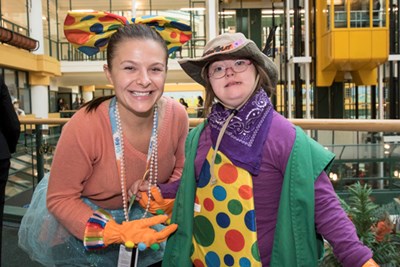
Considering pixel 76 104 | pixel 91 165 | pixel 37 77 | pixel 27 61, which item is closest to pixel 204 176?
pixel 91 165

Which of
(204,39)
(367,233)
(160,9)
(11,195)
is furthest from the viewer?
(160,9)

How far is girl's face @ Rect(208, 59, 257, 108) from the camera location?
1512mm

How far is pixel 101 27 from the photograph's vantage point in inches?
70.4

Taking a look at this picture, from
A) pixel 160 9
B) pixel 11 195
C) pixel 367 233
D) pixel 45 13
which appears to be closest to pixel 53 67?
pixel 45 13

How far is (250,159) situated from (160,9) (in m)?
23.0

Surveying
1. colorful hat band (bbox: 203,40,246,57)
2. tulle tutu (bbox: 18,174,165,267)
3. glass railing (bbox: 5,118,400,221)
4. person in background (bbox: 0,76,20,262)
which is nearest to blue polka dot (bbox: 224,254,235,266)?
tulle tutu (bbox: 18,174,165,267)

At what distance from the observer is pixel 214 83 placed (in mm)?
1562

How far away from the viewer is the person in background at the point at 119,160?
1596 millimetres

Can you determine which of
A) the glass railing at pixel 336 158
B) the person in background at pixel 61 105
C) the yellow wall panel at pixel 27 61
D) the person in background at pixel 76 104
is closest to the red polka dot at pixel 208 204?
the glass railing at pixel 336 158

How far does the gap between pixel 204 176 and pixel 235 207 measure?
159mm

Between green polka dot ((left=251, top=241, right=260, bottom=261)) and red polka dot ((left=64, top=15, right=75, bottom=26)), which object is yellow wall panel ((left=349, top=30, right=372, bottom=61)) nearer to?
red polka dot ((left=64, top=15, right=75, bottom=26))

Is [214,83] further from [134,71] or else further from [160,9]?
[160,9]

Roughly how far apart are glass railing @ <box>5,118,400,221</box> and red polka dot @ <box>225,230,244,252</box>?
1.67m

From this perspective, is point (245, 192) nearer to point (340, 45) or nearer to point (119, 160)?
point (119, 160)
